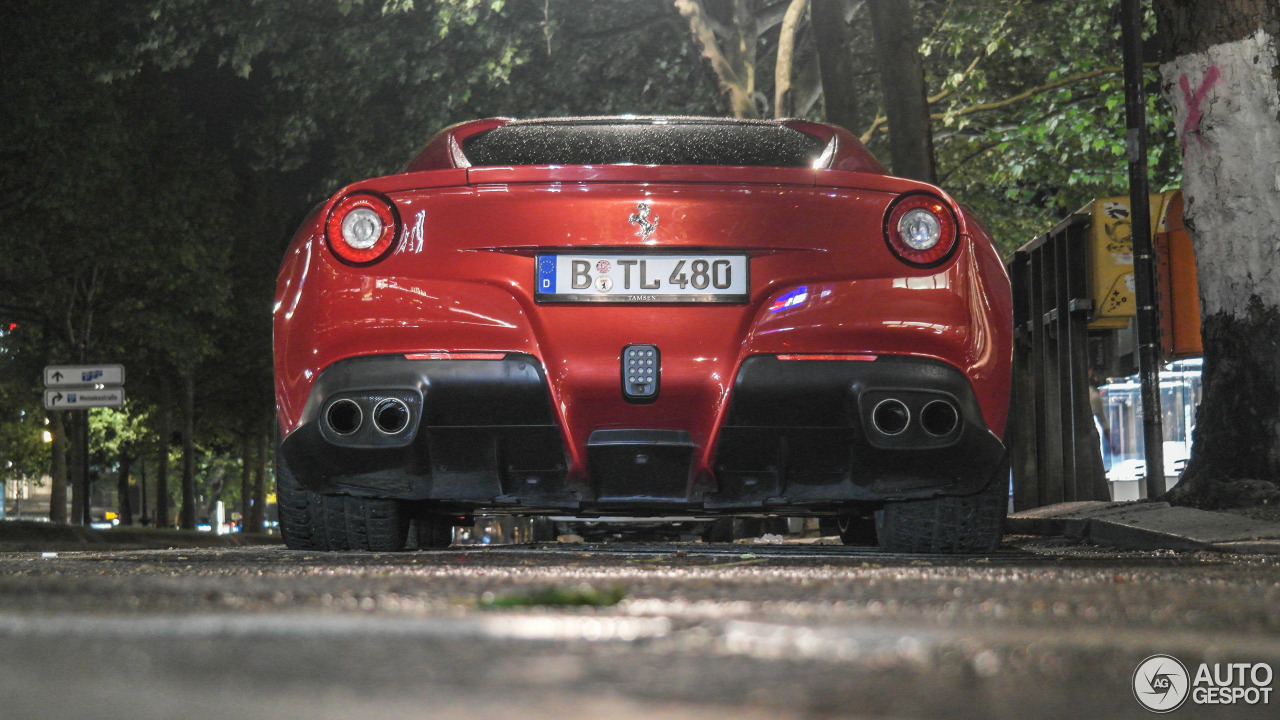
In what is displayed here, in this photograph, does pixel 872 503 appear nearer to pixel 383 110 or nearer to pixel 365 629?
pixel 365 629

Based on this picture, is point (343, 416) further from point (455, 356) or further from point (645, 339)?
point (645, 339)

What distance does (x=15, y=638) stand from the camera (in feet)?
7.26

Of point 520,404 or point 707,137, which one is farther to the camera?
point 707,137

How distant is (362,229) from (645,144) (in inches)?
48.2

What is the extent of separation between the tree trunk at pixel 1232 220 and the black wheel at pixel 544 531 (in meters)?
3.79

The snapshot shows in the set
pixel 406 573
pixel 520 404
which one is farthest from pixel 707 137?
pixel 406 573

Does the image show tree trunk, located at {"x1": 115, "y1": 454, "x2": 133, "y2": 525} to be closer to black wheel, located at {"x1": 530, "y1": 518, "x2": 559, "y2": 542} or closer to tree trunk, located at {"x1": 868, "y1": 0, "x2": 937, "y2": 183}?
tree trunk, located at {"x1": 868, "y1": 0, "x2": 937, "y2": 183}

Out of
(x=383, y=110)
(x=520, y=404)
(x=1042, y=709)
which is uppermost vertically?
(x=383, y=110)

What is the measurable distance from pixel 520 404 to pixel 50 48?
21755 mm

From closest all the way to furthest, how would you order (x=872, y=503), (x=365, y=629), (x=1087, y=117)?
1. (x=365, y=629)
2. (x=872, y=503)
3. (x=1087, y=117)

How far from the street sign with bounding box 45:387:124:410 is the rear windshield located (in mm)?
18338

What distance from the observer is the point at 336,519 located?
215 inches

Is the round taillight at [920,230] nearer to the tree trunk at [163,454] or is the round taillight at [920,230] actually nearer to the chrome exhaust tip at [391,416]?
the chrome exhaust tip at [391,416]

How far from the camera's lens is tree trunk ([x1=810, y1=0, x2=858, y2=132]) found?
16016mm
